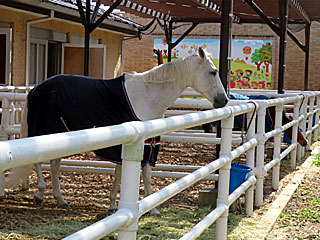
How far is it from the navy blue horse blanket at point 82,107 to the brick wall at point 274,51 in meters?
17.2

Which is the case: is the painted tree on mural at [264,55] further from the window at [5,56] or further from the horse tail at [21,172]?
the horse tail at [21,172]

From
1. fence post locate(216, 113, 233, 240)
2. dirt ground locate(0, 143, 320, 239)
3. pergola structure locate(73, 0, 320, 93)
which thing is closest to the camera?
fence post locate(216, 113, 233, 240)

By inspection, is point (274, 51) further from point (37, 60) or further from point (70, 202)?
point (70, 202)

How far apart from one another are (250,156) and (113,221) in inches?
138

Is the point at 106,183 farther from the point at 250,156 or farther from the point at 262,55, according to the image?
the point at 262,55

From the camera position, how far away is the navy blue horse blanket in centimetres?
488

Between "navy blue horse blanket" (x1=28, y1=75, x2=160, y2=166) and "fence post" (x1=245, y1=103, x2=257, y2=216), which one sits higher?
"navy blue horse blanket" (x1=28, y1=75, x2=160, y2=166)

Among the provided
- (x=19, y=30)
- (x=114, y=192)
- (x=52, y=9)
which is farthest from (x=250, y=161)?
(x=19, y=30)

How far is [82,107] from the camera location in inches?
194

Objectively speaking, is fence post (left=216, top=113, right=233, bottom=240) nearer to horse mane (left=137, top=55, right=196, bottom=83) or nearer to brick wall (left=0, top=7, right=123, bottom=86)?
horse mane (left=137, top=55, right=196, bottom=83)

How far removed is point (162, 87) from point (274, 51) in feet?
56.5

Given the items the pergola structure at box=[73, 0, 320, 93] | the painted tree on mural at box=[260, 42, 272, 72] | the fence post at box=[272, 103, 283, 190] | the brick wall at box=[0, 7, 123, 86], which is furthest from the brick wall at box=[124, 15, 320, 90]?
the fence post at box=[272, 103, 283, 190]

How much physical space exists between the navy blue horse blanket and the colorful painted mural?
17.0m

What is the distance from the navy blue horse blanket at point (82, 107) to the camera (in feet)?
16.0
